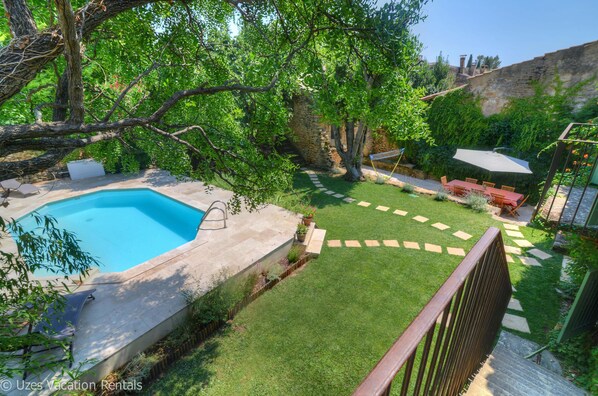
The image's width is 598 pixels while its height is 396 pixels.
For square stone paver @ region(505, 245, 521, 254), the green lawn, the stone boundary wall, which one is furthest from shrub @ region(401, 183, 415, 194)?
the stone boundary wall

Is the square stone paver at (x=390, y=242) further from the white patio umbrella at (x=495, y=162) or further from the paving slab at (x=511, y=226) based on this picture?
the white patio umbrella at (x=495, y=162)

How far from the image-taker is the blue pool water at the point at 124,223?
8.46 metres

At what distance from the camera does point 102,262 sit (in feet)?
25.7

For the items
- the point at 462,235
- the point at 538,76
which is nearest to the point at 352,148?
the point at 462,235

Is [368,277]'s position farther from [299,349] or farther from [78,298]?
[78,298]

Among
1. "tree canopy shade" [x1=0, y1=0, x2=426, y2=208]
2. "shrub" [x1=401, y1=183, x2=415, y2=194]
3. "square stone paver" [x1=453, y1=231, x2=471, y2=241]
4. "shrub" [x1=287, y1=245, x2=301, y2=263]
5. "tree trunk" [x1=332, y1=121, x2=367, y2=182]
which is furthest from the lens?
"tree trunk" [x1=332, y1=121, x2=367, y2=182]

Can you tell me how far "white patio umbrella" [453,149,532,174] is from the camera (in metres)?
9.20

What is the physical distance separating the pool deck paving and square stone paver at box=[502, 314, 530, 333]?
485 centimetres

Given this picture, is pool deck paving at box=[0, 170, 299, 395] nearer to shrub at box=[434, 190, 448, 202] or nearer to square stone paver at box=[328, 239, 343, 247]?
square stone paver at box=[328, 239, 343, 247]

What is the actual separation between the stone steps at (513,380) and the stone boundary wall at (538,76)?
43.8 feet

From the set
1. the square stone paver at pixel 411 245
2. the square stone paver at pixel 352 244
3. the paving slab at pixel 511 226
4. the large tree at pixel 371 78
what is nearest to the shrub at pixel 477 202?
the paving slab at pixel 511 226

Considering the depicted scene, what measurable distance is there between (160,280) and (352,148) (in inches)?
396

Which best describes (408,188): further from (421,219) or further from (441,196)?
(421,219)

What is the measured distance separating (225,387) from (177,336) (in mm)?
1272
